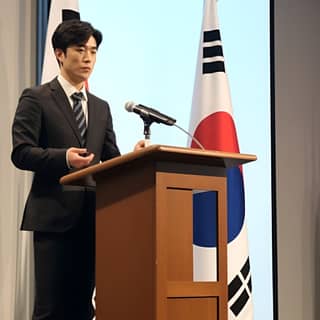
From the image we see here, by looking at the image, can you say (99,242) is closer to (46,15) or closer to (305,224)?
(46,15)

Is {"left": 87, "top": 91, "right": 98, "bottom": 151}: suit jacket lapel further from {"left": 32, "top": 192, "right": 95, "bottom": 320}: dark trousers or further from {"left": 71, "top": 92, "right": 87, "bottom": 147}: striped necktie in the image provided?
{"left": 32, "top": 192, "right": 95, "bottom": 320}: dark trousers

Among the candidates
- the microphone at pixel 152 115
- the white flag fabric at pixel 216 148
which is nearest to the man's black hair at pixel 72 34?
the microphone at pixel 152 115

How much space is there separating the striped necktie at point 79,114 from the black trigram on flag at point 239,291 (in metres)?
1.23

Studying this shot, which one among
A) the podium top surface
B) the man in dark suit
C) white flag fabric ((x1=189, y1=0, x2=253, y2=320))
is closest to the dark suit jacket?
the man in dark suit

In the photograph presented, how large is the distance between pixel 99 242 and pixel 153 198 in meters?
0.29

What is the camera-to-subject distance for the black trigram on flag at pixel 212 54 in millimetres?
3182

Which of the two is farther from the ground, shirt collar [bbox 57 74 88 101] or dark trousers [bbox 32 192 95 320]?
shirt collar [bbox 57 74 88 101]

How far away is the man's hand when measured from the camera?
1890mm

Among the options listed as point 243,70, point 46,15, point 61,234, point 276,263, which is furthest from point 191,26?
point 61,234

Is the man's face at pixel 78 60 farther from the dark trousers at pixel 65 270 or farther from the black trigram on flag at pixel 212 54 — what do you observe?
the black trigram on flag at pixel 212 54

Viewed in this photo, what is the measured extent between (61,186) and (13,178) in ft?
3.40

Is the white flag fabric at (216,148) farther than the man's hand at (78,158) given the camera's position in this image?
Yes

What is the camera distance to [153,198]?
1590 mm

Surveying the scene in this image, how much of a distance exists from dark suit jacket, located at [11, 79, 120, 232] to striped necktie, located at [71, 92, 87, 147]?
17 mm
